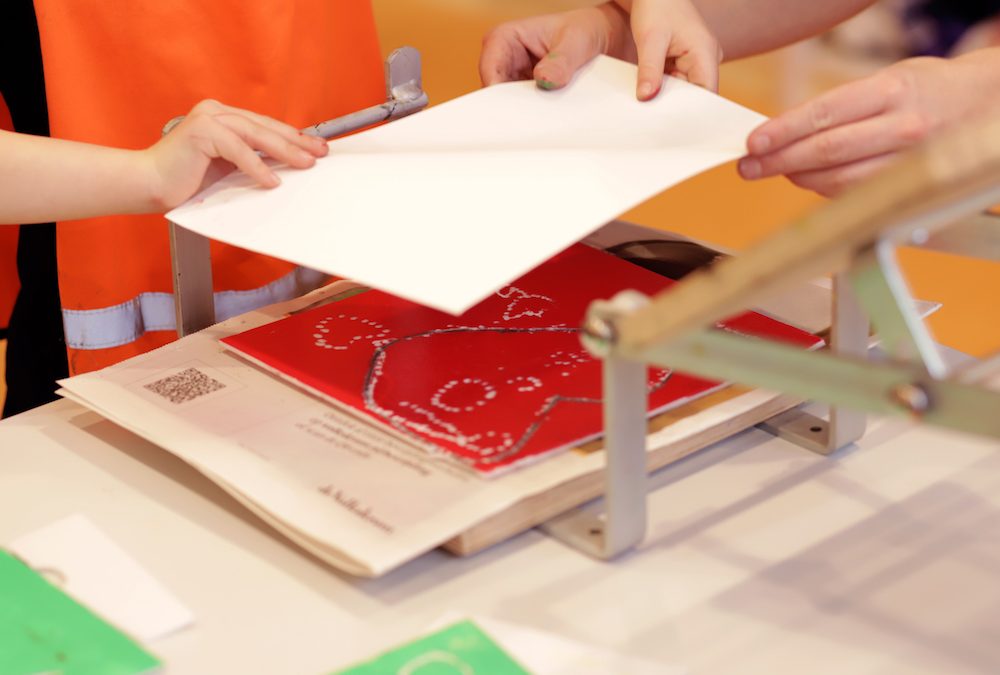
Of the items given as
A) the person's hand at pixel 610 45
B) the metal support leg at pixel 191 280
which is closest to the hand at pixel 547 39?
the person's hand at pixel 610 45

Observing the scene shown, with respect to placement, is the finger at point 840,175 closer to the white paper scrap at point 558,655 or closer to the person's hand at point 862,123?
the person's hand at point 862,123

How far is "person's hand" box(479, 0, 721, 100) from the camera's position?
0.99 meters

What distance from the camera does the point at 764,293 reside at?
0.52 metres

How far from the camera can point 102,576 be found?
691 mm

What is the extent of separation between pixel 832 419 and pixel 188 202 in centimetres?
47

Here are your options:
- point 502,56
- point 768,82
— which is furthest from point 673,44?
point 768,82

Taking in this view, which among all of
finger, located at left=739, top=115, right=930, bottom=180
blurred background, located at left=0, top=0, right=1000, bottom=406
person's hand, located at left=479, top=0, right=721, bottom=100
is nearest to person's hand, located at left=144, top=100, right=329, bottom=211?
person's hand, located at left=479, top=0, right=721, bottom=100

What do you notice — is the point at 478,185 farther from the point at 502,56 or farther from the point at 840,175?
the point at 502,56

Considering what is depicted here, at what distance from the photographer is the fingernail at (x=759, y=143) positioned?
81cm

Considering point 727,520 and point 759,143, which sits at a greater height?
point 759,143

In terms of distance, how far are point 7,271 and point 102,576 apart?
0.65 metres

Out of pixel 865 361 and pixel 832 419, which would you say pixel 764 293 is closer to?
pixel 865 361

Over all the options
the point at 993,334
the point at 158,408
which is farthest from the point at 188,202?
the point at 993,334

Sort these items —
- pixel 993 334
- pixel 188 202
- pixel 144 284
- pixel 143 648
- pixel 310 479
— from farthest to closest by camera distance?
pixel 993 334, pixel 144 284, pixel 188 202, pixel 310 479, pixel 143 648
